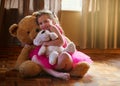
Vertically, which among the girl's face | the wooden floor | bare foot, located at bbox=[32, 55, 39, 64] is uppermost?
the girl's face

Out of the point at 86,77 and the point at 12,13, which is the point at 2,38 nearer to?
the point at 12,13

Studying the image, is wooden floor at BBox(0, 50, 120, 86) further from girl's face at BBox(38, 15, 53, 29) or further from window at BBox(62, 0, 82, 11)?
window at BBox(62, 0, 82, 11)

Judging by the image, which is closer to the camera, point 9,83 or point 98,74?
point 9,83

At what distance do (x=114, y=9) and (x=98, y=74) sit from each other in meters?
1.34

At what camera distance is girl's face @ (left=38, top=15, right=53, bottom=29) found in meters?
1.97

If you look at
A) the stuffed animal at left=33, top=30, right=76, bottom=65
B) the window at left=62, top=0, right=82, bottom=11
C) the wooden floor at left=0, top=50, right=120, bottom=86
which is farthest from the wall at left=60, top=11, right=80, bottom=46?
the stuffed animal at left=33, top=30, right=76, bottom=65

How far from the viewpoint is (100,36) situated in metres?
3.16

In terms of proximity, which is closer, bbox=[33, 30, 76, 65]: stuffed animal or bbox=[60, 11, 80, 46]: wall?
bbox=[33, 30, 76, 65]: stuffed animal

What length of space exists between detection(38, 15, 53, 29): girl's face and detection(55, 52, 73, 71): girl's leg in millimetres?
289

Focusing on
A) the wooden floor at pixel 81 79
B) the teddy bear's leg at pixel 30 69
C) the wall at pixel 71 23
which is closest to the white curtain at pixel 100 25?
the wall at pixel 71 23

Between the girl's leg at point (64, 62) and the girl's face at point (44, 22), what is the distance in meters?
0.29

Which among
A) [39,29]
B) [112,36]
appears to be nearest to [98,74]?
[39,29]

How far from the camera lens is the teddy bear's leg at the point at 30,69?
1.80 meters

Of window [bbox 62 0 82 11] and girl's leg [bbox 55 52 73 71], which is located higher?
window [bbox 62 0 82 11]
